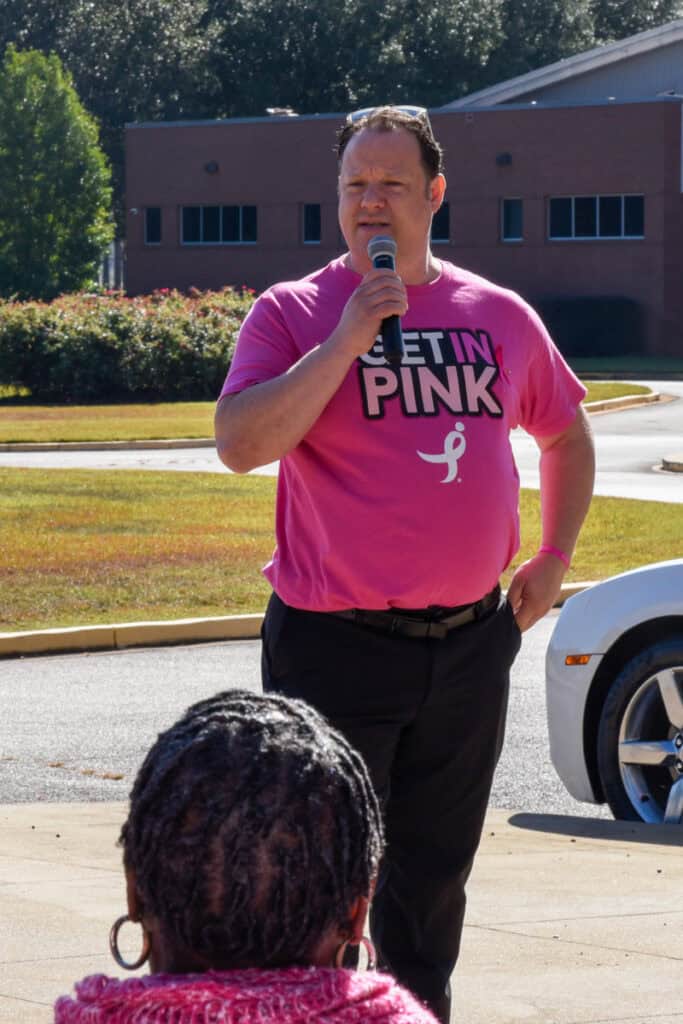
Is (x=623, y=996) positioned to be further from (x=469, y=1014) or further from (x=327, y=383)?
(x=327, y=383)

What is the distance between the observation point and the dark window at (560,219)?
2127 inches

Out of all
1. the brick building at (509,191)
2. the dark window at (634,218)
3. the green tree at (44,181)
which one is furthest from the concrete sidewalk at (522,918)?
the green tree at (44,181)

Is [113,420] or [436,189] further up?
[436,189]

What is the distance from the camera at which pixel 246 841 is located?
6.37 feet

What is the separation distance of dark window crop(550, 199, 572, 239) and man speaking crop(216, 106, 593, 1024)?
51.0 meters

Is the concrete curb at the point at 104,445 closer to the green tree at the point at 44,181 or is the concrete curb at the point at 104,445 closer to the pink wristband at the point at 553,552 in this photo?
the pink wristband at the point at 553,552

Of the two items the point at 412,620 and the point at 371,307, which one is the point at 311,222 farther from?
the point at 371,307

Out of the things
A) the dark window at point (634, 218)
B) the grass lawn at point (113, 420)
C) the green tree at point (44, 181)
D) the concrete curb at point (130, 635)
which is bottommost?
the concrete curb at point (130, 635)

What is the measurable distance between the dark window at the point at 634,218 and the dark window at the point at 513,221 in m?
3.08

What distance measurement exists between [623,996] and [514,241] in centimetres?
5101

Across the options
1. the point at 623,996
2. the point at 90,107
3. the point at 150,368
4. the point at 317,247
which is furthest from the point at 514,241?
the point at 623,996

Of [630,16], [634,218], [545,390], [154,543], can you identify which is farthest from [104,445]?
[630,16]

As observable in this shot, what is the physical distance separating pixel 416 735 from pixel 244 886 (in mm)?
1836

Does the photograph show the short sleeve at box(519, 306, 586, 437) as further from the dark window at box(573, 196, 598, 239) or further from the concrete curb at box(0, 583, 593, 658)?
the dark window at box(573, 196, 598, 239)
